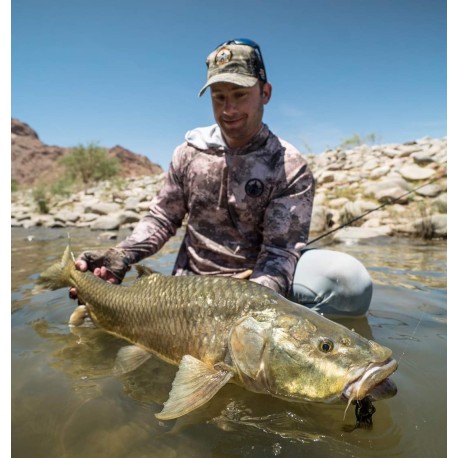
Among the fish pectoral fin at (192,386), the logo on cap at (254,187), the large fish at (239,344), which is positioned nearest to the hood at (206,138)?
the logo on cap at (254,187)

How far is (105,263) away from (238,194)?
53.5 inches

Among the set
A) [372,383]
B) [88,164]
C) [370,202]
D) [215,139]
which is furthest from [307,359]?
[88,164]

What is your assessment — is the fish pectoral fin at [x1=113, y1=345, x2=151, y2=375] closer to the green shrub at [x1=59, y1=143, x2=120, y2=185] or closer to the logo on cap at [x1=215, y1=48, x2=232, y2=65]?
the logo on cap at [x1=215, y1=48, x2=232, y2=65]

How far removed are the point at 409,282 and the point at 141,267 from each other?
3.63 m

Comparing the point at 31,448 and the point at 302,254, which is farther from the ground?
the point at 302,254

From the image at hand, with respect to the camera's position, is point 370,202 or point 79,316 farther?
point 370,202

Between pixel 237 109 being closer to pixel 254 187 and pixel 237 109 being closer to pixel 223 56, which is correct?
pixel 223 56

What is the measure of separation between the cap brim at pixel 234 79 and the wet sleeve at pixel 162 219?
0.84 meters

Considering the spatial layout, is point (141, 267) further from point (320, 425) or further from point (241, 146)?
point (320, 425)

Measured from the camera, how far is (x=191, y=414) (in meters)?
2.07

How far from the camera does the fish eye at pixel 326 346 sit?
185 centimetres

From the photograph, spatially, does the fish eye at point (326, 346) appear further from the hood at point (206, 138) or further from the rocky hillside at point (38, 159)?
the rocky hillside at point (38, 159)

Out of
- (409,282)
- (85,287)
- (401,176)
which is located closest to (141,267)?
(85,287)
